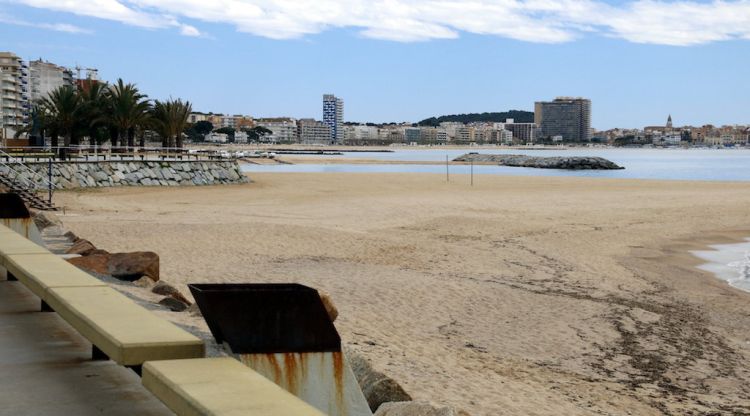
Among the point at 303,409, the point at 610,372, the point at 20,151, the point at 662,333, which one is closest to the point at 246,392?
the point at 303,409

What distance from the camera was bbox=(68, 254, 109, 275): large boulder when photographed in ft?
31.4

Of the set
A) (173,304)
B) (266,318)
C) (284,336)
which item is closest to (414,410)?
(284,336)

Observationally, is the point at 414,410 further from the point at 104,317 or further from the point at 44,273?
the point at 44,273

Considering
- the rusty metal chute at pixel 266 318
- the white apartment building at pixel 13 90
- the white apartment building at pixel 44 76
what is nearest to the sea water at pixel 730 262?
the rusty metal chute at pixel 266 318

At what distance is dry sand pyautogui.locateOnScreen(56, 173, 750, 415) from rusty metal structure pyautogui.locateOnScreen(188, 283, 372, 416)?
2375mm

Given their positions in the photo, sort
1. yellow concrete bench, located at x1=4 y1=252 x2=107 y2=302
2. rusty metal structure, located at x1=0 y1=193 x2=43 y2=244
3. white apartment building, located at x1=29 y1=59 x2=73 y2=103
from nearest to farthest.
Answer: yellow concrete bench, located at x1=4 y1=252 x2=107 y2=302 → rusty metal structure, located at x1=0 y1=193 x2=43 y2=244 → white apartment building, located at x1=29 y1=59 x2=73 y2=103

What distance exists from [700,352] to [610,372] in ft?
5.92

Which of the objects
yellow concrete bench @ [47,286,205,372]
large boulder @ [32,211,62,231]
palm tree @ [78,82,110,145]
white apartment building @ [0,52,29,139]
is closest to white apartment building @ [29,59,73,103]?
white apartment building @ [0,52,29,139]

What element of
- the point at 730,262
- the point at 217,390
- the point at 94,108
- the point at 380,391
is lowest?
the point at 730,262

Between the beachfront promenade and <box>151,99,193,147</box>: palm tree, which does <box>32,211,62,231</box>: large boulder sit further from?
<box>151,99,193,147</box>: palm tree

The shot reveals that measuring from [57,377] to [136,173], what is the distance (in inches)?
1404

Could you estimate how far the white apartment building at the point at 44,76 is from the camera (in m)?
162

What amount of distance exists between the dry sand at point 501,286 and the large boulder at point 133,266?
7.40ft

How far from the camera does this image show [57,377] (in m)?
4.79
